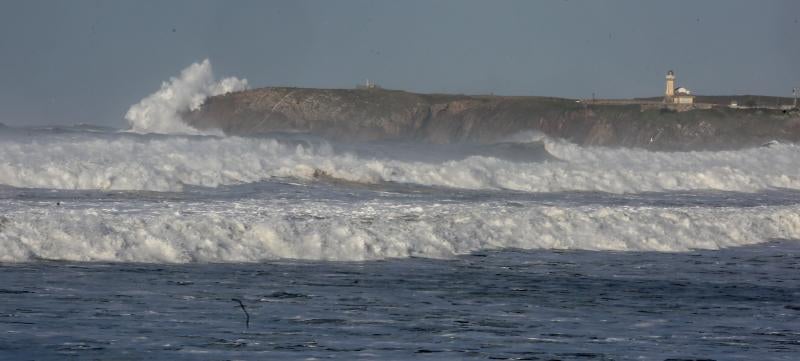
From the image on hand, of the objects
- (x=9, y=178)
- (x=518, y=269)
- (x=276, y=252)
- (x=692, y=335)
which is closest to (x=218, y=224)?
(x=276, y=252)

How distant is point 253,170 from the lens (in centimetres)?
3581

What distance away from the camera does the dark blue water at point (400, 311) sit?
1306cm

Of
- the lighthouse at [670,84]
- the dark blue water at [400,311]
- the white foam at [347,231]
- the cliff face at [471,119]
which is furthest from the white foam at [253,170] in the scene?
the lighthouse at [670,84]

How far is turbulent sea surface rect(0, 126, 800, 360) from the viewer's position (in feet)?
44.2

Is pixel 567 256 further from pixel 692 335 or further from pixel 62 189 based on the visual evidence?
pixel 62 189

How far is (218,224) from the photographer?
67.5ft

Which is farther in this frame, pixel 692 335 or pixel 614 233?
pixel 614 233

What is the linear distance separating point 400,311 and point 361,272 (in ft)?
10.8

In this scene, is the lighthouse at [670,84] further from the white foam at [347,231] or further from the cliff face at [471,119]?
the white foam at [347,231]

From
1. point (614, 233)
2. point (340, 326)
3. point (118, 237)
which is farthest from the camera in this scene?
point (614, 233)

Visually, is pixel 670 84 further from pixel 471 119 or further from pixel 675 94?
pixel 471 119

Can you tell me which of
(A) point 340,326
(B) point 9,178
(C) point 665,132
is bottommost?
(A) point 340,326

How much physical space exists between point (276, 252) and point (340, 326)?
240 inches

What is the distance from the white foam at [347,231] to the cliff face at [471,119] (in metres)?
55.3
